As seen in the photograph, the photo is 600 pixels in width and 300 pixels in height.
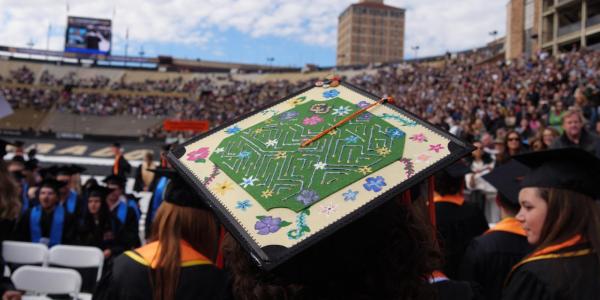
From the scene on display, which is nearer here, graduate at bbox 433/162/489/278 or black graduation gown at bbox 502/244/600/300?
black graduation gown at bbox 502/244/600/300

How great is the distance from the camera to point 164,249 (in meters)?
2.29

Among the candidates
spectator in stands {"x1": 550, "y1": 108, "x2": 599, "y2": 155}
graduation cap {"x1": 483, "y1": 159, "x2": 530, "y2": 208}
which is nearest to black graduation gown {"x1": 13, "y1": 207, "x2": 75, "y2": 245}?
graduation cap {"x1": 483, "y1": 159, "x2": 530, "y2": 208}

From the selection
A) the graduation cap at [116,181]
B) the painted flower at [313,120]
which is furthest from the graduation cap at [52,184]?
the painted flower at [313,120]

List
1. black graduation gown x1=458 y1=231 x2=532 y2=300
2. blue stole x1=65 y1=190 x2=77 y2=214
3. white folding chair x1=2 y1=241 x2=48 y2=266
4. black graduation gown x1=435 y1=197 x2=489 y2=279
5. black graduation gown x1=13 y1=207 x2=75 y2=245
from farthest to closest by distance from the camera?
blue stole x1=65 y1=190 x2=77 y2=214 → black graduation gown x1=13 y1=207 x2=75 y2=245 → white folding chair x1=2 y1=241 x2=48 y2=266 → black graduation gown x1=435 y1=197 x2=489 y2=279 → black graduation gown x1=458 y1=231 x2=532 y2=300

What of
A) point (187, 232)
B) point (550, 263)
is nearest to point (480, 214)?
point (550, 263)

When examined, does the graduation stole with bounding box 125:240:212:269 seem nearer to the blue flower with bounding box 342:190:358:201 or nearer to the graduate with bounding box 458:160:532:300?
the blue flower with bounding box 342:190:358:201

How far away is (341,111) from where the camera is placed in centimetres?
159

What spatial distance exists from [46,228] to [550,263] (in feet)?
19.1

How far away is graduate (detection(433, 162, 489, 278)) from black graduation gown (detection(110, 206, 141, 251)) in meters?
3.76

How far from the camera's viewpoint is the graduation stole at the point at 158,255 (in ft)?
7.52

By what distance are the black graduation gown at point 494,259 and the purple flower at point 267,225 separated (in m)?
2.07

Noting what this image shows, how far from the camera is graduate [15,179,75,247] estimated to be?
5957mm

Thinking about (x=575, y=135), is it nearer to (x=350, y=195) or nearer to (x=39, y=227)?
(x=350, y=195)

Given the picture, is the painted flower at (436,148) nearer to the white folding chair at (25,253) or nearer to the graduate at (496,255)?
the graduate at (496,255)
